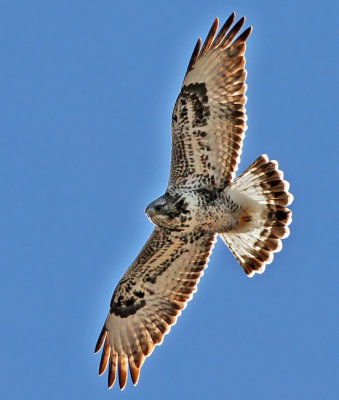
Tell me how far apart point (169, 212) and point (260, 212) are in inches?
46.0

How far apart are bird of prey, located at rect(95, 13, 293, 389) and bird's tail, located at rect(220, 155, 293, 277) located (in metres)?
0.01

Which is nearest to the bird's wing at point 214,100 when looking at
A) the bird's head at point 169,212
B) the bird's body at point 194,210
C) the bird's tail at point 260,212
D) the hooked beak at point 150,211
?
the bird's tail at point 260,212

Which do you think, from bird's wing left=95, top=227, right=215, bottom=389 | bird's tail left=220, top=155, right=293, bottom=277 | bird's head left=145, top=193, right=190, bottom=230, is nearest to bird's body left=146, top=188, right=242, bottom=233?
bird's head left=145, top=193, right=190, bottom=230

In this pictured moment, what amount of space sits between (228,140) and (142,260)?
6.24ft

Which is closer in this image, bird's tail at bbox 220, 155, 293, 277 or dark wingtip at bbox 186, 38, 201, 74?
dark wingtip at bbox 186, 38, 201, 74

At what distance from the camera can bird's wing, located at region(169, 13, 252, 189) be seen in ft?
38.6

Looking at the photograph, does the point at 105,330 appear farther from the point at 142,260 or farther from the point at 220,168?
the point at 220,168

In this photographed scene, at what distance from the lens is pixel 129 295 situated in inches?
498

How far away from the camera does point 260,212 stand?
39.5ft

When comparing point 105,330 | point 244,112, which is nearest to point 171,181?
point 244,112

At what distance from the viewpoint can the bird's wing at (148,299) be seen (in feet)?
40.5

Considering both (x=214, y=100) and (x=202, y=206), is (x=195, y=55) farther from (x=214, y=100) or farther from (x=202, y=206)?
(x=202, y=206)

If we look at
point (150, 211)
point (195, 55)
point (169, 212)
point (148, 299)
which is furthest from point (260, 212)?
point (195, 55)

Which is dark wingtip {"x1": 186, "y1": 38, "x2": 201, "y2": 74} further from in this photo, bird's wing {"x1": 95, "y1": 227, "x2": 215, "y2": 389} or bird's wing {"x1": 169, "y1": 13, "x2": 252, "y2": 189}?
bird's wing {"x1": 95, "y1": 227, "x2": 215, "y2": 389}
